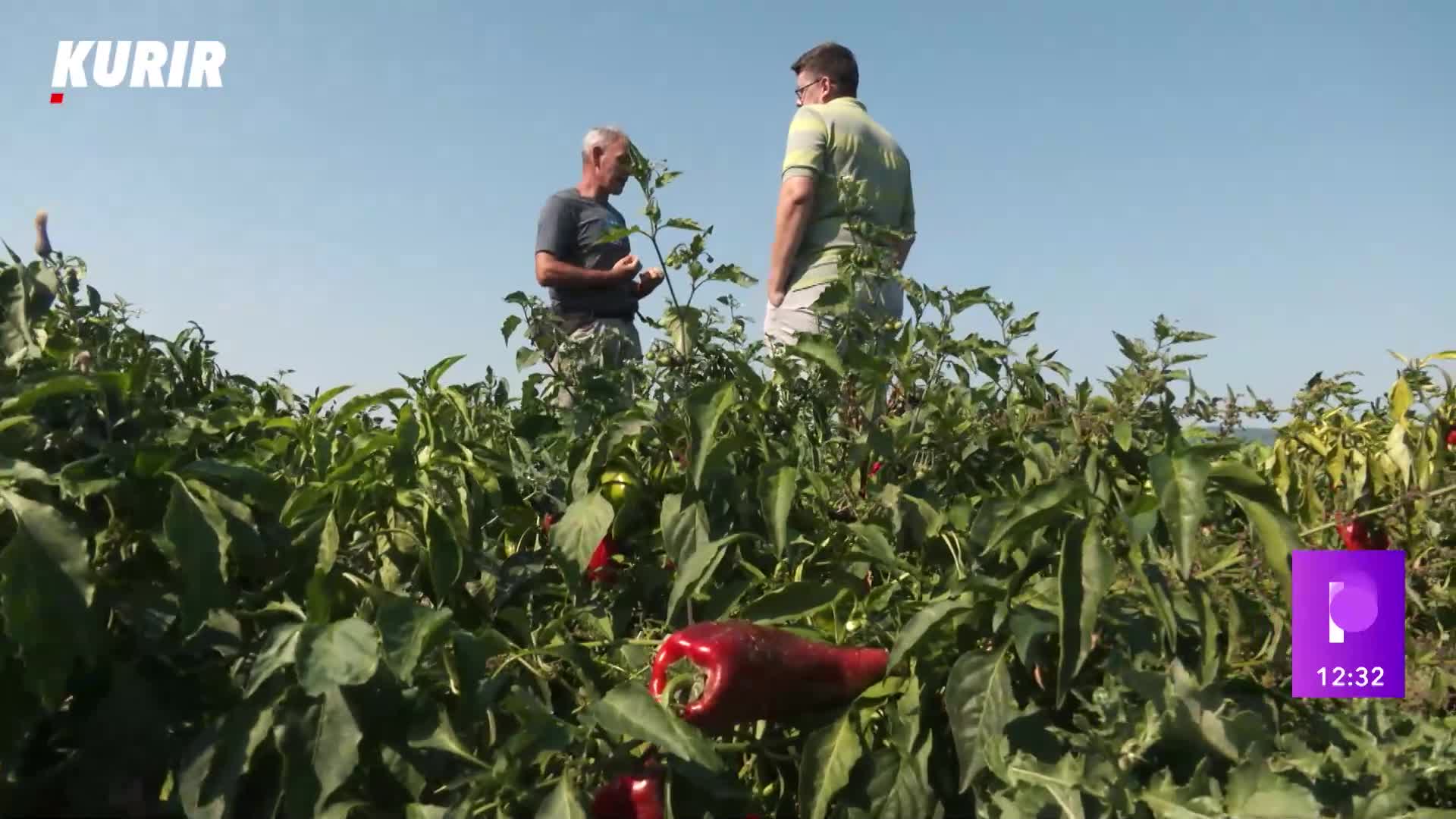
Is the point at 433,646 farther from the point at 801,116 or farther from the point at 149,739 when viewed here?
the point at 801,116

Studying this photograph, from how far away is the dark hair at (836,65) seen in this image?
3.53 m

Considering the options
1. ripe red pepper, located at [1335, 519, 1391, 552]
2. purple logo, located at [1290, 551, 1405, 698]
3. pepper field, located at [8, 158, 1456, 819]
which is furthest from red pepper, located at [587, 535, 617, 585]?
ripe red pepper, located at [1335, 519, 1391, 552]

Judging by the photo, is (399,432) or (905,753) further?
(399,432)

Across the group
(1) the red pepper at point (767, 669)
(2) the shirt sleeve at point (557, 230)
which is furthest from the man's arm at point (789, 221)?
(1) the red pepper at point (767, 669)

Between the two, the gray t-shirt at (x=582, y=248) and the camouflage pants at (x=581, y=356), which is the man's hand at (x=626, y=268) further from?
the camouflage pants at (x=581, y=356)

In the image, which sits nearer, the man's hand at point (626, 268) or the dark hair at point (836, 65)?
the man's hand at point (626, 268)

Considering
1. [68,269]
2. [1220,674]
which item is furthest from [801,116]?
[1220,674]

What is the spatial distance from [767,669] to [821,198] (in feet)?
6.56

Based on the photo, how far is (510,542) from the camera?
166 cm

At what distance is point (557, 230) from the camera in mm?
3797

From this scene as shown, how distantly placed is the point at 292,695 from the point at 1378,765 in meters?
1.08

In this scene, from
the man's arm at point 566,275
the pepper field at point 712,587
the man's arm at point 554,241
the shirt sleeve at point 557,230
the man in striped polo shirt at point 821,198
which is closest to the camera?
the pepper field at point 712,587

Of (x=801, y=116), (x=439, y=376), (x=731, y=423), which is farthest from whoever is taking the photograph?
(x=801, y=116)

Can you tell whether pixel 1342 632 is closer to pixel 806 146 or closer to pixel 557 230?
pixel 806 146
